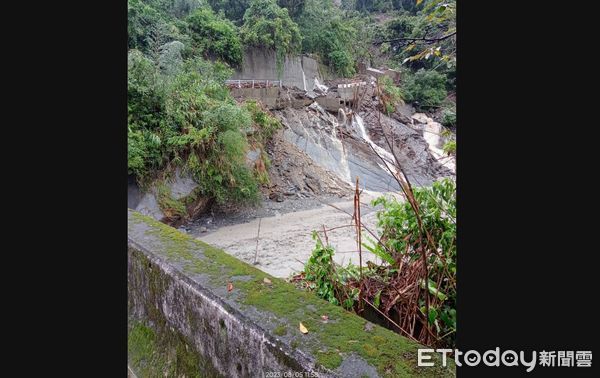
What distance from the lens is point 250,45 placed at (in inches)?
694

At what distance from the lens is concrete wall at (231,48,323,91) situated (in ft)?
57.9

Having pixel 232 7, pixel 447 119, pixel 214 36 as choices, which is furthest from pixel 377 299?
pixel 232 7

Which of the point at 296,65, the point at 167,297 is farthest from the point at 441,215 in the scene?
the point at 296,65

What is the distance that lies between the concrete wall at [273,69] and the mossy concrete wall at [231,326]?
15.5 m

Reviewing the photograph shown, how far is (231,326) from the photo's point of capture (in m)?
1.80

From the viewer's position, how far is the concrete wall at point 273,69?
1763 centimetres

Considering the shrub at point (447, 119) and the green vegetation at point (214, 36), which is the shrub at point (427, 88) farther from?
the green vegetation at point (214, 36)

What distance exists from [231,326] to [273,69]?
1780 centimetres

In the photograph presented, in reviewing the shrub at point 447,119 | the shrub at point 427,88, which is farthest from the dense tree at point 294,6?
the shrub at point 447,119

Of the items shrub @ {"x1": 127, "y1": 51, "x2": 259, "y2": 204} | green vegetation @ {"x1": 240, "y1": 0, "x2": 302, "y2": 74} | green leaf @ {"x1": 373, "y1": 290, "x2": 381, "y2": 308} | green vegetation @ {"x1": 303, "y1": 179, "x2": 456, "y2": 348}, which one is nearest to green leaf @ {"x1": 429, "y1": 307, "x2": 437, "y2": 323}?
green vegetation @ {"x1": 303, "y1": 179, "x2": 456, "y2": 348}

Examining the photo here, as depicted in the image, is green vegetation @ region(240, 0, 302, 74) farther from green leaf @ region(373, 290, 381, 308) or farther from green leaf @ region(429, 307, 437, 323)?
green leaf @ region(429, 307, 437, 323)

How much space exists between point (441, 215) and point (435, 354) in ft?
3.27

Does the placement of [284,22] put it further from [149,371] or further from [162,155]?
[149,371]

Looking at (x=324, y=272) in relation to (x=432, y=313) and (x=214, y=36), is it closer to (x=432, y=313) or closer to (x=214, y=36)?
(x=432, y=313)
